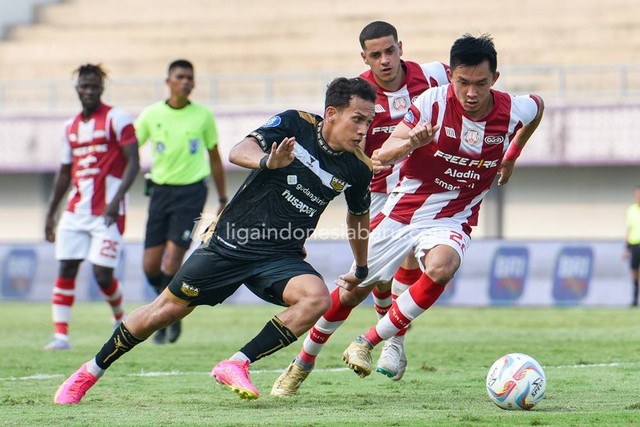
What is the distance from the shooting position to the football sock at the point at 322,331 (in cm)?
819

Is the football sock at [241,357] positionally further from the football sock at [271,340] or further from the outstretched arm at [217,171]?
the outstretched arm at [217,171]

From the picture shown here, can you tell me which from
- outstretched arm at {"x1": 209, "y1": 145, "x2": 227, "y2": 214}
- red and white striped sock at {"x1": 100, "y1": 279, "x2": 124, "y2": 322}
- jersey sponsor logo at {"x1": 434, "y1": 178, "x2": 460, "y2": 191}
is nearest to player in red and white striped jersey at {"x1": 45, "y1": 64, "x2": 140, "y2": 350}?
red and white striped sock at {"x1": 100, "y1": 279, "x2": 124, "y2": 322}

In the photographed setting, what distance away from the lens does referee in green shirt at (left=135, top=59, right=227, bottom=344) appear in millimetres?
12258

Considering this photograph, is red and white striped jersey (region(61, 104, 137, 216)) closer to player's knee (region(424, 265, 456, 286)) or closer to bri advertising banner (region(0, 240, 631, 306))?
player's knee (region(424, 265, 456, 286))

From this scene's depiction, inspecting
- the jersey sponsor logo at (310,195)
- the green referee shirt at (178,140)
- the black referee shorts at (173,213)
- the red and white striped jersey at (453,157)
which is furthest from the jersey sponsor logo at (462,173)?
the green referee shirt at (178,140)

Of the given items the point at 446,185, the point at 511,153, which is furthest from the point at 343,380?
the point at 511,153

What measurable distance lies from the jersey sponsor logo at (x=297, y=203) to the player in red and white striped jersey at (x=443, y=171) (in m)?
0.59

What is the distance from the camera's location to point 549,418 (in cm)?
667

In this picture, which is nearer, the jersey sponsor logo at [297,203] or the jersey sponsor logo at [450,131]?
the jersey sponsor logo at [297,203]

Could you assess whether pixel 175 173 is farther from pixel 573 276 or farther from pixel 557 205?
pixel 557 205

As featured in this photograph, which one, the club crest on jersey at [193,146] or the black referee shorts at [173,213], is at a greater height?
the club crest on jersey at [193,146]

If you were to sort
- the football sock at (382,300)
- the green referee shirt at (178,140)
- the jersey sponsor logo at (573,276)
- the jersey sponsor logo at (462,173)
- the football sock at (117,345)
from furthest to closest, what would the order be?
the jersey sponsor logo at (573,276) → the green referee shirt at (178,140) → the football sock at (382,300) → the jersey sponsor logo at (462,173) → the football sock at (117,345)

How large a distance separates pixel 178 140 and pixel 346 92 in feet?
17.8

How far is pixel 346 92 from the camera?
7250mm
